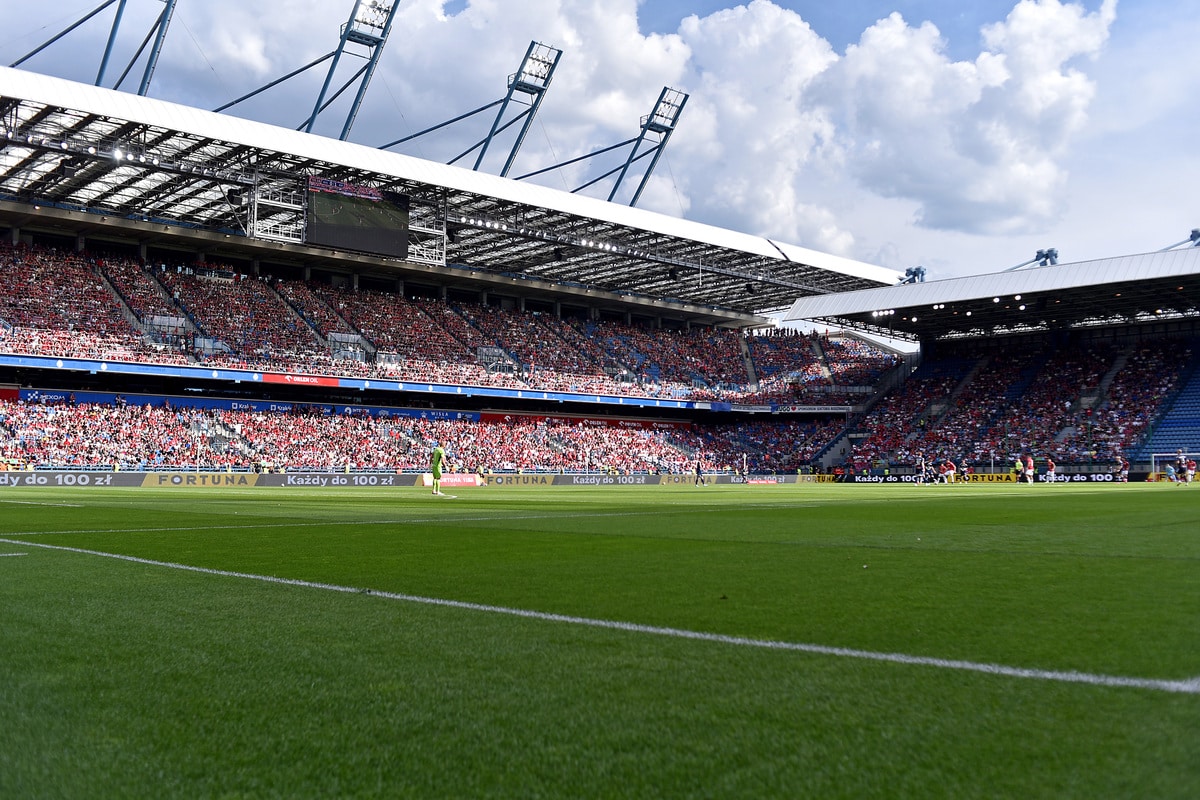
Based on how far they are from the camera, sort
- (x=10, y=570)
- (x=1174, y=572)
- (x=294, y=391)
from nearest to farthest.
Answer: (x=1174, y=572)
(x=10, y=570)
(x=294, y=391)

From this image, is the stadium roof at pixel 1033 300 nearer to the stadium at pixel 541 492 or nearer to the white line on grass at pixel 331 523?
the stadium at pixel 541 492

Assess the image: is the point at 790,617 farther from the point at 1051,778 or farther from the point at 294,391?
the point at 294,391

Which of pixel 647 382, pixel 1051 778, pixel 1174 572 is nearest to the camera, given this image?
pixel 1051 778

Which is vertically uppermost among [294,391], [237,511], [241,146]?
[241,146]

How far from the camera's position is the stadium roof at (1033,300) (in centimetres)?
4691

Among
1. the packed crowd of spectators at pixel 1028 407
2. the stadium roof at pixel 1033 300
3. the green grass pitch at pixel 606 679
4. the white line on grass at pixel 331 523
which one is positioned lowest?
the white line on grass at pixel 331 523

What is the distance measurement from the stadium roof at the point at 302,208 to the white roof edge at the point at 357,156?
0.07 meters

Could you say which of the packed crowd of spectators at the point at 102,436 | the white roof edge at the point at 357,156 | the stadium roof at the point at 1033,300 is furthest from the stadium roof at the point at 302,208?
the packed crowd of spectators at the point at 102,436

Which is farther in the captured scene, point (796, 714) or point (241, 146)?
point (241, 146)

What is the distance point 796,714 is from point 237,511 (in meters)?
16.1

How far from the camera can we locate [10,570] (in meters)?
7.12

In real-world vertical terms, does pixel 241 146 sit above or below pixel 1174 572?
above

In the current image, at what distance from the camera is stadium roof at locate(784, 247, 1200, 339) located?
154 feet

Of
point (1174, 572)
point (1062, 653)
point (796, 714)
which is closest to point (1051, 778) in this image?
point (796, 714)
